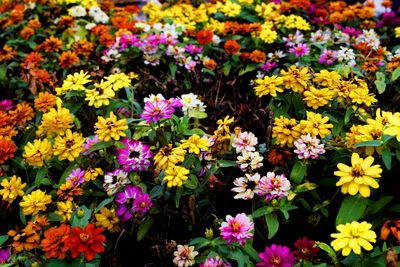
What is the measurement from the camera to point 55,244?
1024 millimetres

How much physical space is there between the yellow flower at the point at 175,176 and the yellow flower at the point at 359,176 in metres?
0.55

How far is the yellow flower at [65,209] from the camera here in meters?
1.33

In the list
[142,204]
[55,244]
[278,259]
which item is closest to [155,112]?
[142,204]

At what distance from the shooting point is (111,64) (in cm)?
276

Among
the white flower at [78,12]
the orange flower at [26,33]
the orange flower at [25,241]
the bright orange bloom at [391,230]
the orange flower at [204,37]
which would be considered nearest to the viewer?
the bright orange bloom at [391,230]

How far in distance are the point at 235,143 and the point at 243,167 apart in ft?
0.41

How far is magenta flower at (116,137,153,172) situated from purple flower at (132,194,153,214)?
0.13 metres

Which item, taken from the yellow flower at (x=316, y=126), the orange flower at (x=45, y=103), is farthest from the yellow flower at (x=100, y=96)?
the yellow flower at (x=316, y=126)

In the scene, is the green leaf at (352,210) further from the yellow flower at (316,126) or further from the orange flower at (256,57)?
the orange flower at (256,57)

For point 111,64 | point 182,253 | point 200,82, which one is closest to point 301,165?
point 182,253

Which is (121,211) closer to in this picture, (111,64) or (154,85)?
(154,85)

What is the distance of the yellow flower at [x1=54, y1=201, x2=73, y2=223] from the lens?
133 centimetres

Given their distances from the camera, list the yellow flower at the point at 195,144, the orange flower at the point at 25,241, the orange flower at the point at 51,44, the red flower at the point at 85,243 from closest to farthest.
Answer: the red flower at the point at 85,243, the orange flower at the point at 25,241, the yellow flower at the point at 195,144, the orange flower at the point at 51,44

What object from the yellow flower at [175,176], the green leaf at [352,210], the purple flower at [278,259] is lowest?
the purple flower at [278,259]
